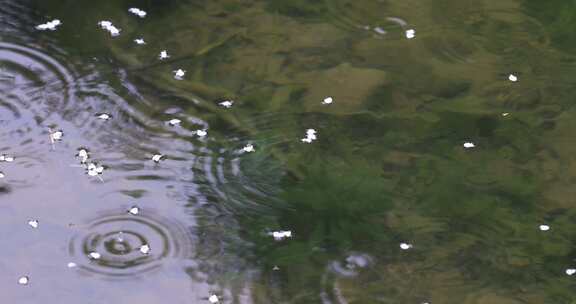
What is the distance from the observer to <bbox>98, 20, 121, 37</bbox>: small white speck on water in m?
4.37

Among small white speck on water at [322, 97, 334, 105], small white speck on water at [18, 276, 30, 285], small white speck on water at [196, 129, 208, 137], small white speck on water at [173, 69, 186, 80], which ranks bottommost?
small white speck on water at [18, 276, 30, 285]

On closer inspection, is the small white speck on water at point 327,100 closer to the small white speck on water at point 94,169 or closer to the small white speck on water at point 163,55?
the small white speck on water at point 163,55

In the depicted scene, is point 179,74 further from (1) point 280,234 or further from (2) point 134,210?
(1) point 280,234

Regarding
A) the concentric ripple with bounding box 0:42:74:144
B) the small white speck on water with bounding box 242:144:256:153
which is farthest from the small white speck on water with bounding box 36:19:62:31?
the small white speck on water with bounding box 242:144:256:153

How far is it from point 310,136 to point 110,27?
119 cm

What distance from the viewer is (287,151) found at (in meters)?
3.83

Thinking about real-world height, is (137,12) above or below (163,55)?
above

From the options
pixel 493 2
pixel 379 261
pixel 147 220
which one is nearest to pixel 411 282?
pixel 379 261

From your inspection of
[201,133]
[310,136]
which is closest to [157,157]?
[201,133]

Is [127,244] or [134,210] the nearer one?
[127,244]

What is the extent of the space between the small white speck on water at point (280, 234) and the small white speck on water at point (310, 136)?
1.77 ft

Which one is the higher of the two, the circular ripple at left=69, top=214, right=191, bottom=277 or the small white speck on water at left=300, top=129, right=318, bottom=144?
the small white speck on water at left=300, top=129, right=318, bottom=144

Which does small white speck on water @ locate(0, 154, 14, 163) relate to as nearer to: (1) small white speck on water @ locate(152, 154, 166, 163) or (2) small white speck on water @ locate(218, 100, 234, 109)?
(1) small white speck on water @ locate(152, 154, 166, 163)

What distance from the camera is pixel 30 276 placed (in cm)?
326
